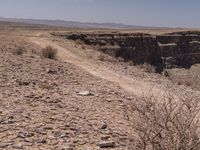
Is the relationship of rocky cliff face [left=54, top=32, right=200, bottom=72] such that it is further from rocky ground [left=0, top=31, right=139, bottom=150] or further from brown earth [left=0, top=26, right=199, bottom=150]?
rocky ground [left=0, top=31, right=139, bottom=150]

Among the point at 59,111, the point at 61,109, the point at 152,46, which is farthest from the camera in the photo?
the point at 152,46

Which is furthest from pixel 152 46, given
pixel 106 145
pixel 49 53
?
pixel 106 145

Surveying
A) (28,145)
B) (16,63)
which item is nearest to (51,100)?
(28,145)

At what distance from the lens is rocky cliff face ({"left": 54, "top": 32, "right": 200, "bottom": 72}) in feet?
158

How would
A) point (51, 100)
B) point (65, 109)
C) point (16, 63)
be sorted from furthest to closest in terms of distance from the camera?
point (16, 63) < point (51, 100) < point (65, 109)

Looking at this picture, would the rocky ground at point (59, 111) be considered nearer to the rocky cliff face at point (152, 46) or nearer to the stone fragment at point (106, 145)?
the stone fragment at point (106, 145)

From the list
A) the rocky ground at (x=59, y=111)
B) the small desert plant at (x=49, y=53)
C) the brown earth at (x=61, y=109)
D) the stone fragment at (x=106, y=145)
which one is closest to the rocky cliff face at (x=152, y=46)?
the small desert plant at (x=49, y=53)

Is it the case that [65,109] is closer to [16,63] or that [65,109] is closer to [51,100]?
[51,100]

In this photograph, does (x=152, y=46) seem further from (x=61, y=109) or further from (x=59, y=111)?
(x=59, y=111)

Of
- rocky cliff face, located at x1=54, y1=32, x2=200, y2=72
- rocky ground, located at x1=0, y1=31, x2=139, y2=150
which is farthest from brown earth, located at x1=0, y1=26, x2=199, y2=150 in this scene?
rocky cliff face, located at x1=54, y1=32, x2=200, y2=72

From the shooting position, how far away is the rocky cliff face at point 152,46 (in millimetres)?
48219

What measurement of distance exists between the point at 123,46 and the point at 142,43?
4802mm

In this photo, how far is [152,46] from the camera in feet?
185

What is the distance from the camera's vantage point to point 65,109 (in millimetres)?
10578
